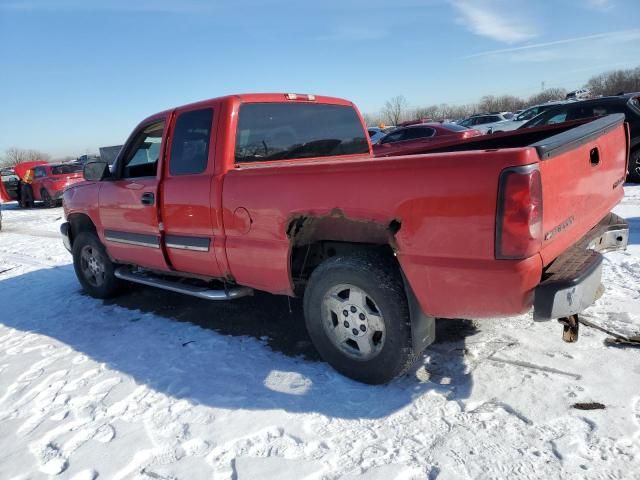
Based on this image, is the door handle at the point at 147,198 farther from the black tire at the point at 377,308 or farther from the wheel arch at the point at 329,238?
the black tire at the point at 377,308

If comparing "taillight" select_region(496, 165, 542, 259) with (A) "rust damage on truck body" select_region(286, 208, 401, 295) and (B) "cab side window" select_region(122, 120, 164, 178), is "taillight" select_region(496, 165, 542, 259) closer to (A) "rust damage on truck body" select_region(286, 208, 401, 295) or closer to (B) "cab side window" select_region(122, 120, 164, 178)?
(A) "rust damage on truck body" select_region(286, 208, 401, 295)

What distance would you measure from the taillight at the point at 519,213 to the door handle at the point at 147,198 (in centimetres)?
319

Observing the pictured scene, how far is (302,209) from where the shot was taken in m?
3.18

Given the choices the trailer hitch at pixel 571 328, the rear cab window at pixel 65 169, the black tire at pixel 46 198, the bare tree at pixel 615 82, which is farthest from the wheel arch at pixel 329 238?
the bare tree at pixel 615 82

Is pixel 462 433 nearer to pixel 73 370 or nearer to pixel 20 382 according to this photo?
pixel 73 370

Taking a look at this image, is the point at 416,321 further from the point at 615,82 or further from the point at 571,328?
the point at 615,82

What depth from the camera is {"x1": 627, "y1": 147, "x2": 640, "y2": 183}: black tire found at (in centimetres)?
1000

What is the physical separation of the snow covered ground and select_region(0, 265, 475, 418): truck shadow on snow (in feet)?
0.05

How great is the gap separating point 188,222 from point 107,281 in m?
2.12

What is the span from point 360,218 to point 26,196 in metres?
19.4

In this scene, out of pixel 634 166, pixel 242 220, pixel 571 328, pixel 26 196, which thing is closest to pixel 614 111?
pixel 634 166

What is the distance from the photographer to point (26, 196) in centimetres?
1847

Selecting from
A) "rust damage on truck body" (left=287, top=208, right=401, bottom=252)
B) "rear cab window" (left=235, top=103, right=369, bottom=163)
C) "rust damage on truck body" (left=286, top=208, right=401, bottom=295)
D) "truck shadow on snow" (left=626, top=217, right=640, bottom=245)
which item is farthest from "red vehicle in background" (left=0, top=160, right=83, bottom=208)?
"truck shadow on snow" (left=626, top=217, right=640, bottom=245)

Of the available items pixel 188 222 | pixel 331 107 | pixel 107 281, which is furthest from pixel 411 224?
pixel 107 281
